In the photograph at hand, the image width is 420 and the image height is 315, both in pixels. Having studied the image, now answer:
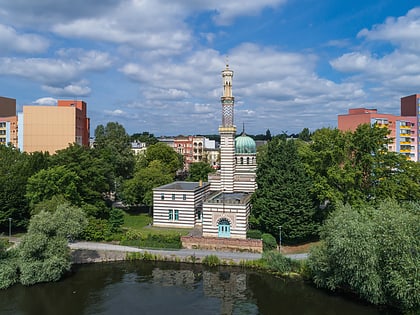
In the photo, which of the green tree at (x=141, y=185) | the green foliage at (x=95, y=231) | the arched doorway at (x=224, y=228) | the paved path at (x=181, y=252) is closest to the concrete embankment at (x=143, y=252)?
the paved path at (x=181, y=252)

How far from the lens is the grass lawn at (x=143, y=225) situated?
43000 millimetres

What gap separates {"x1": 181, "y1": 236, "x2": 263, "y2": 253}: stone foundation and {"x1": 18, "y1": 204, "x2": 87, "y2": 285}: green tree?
38.5 feet

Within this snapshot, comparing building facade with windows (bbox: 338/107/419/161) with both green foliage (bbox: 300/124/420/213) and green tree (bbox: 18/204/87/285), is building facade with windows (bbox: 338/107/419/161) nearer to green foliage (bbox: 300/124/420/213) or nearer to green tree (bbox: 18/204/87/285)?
green foliage (bbox: 300/124/420/213)

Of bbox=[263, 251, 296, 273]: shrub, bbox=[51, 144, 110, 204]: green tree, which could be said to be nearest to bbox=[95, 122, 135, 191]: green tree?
bbox=[51, 144, 110, 204]: green tree

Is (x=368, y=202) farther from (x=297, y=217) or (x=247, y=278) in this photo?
(x=247, y=278)

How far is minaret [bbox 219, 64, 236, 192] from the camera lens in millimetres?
47062

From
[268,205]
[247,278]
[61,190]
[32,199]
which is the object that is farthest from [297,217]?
[32,199]

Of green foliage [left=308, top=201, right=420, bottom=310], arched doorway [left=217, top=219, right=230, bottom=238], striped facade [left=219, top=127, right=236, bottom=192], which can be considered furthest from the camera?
striped facade [left=219, top=127, right=236, bottom=192]

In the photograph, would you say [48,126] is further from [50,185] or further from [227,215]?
[227,215]

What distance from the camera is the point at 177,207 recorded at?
151ft

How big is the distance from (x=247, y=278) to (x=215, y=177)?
21.8 m

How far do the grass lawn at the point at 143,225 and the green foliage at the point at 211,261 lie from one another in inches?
313

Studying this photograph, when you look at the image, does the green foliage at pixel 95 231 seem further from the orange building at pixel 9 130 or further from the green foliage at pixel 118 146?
the orange building at pixel 9 130

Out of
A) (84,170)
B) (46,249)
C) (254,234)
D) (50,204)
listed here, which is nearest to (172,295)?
(46,249)
